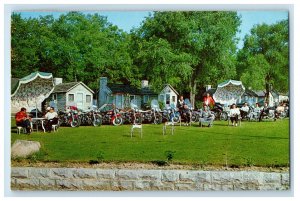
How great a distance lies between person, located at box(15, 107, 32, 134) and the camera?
11.2 meters

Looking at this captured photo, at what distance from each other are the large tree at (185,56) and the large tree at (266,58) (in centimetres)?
29

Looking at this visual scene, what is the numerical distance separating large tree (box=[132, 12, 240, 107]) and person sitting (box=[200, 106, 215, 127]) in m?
0.34

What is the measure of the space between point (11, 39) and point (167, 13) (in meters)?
3.26

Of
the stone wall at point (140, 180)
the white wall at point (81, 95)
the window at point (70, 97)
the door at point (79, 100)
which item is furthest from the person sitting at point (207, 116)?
the window at point (70, 97)

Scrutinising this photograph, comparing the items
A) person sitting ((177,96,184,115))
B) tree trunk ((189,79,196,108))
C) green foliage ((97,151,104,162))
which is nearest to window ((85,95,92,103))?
green foliage ((97,151,104,162))

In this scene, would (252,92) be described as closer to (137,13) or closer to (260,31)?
(260,31)

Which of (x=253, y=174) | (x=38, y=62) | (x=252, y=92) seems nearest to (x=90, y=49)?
(x=38, y=62)

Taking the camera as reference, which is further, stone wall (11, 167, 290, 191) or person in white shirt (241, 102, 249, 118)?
person in white shirt (241, 102, 249, 118)

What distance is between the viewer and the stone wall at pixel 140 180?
1088 cm

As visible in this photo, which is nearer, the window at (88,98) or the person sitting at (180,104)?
the window at (88,98)

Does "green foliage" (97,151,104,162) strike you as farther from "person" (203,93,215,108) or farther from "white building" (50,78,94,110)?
"person" (203,93,215,108)

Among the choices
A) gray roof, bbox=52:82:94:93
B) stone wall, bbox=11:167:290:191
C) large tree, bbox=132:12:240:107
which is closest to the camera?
stone wall, bbox=11:167:290:191

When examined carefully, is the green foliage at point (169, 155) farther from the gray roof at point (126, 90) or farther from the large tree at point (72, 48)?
the large tree at point (72, 48)

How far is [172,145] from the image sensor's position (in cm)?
1121
